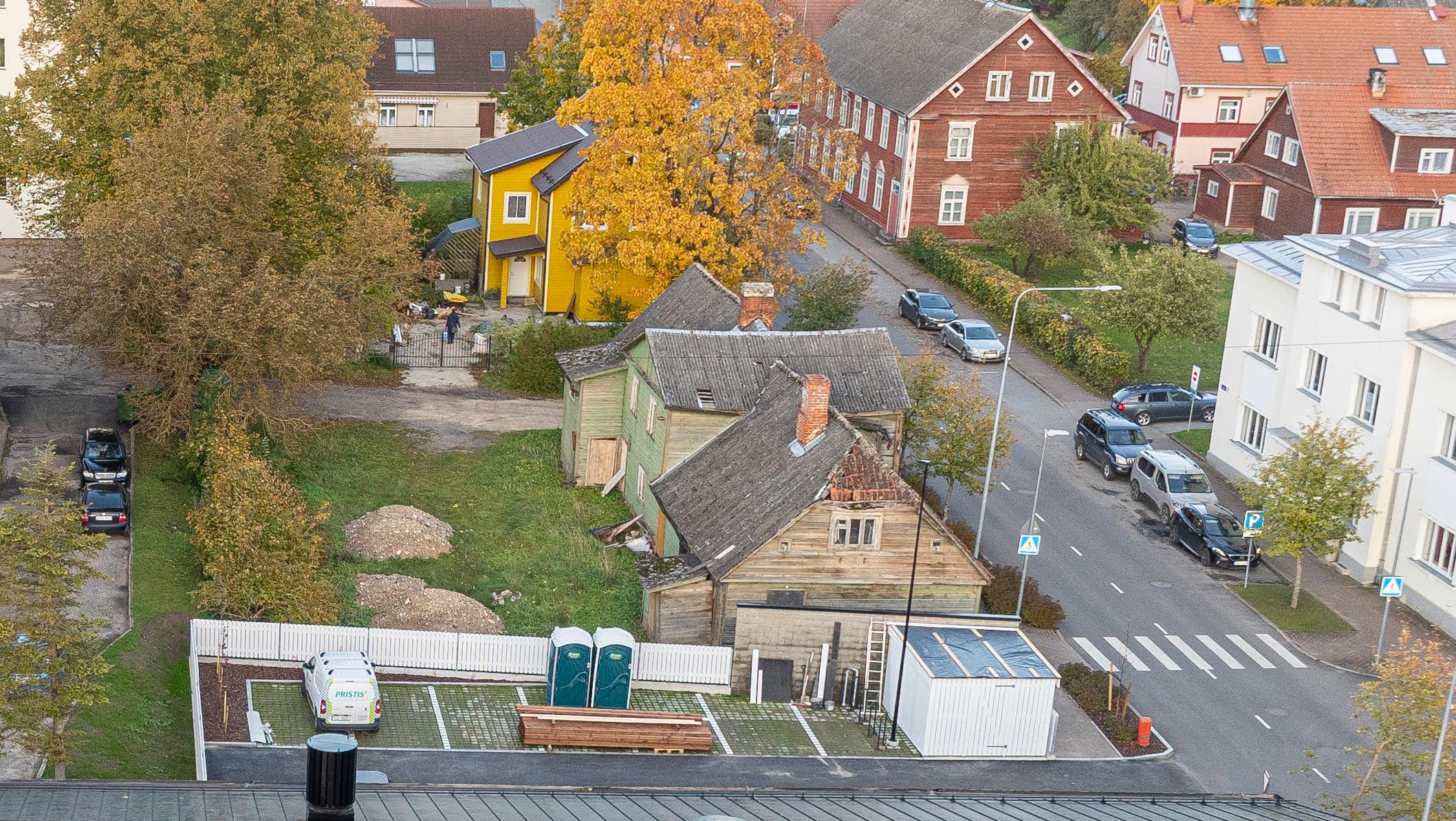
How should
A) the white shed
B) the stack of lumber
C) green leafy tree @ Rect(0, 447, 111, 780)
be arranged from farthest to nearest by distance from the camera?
the white shed < the stack of lumber < green leafy tree @ Rect(0, 447, 111, 780)

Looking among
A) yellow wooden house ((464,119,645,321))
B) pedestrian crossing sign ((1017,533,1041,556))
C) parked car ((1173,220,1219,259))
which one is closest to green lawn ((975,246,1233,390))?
parked car ((1173,220,1219,259))

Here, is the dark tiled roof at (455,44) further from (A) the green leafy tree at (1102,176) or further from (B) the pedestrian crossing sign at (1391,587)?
(B) the pedestrian crossing sign at (1391,587)

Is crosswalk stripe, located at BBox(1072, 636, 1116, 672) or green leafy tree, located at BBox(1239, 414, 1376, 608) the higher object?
green leafy tree, located at BBox(1239, 414, 1376, 608)

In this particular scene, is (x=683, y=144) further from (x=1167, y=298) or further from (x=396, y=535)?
(x=396, y=535)

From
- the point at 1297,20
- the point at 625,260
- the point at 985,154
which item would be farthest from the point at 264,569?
the point at 1297,20

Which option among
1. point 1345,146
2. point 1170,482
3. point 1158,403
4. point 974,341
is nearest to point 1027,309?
point 974,341

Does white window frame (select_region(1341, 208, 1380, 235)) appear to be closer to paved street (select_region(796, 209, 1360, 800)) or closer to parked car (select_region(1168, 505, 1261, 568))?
paved street (select_region(796, 209, 1360, 800))

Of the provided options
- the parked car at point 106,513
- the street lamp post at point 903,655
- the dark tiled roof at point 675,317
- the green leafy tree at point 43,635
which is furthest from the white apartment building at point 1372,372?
the green leafy tree at point 43,635
